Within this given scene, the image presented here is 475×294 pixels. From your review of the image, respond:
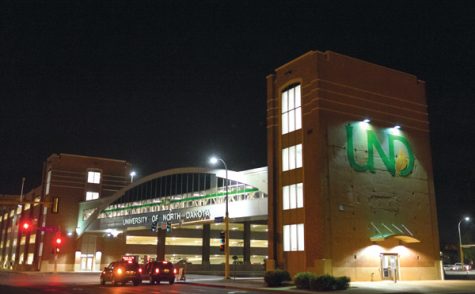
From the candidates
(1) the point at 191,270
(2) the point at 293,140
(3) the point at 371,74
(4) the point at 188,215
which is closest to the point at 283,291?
(2) the point at 293,140

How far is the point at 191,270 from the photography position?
72812 mm

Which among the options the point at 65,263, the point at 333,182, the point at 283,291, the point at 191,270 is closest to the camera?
the point at 283,291

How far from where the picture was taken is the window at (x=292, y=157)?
40656 millimetres

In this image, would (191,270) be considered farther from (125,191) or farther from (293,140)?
(293,140)

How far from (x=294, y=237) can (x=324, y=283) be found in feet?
29.2

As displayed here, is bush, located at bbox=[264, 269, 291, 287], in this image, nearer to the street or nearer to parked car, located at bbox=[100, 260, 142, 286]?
the street

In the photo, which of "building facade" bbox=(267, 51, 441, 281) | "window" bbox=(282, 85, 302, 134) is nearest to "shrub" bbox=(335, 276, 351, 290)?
"building facade" bbox=(267, 51, 441, 281)

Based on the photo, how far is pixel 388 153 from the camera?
41.7m

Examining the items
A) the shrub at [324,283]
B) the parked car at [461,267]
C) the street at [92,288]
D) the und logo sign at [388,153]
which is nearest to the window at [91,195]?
the street at [92,288]

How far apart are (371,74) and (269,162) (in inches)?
442

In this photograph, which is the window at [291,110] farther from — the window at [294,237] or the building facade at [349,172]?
the window at [294,237]

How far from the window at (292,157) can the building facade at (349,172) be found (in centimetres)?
8

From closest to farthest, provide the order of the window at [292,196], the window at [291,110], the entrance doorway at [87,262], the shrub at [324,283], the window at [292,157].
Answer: the shrub at [324,283], the window at [292,196], the window at [292,157], the window at [291,110], the entrance doorway at [87,262]

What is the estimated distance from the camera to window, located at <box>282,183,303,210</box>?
39719mm
